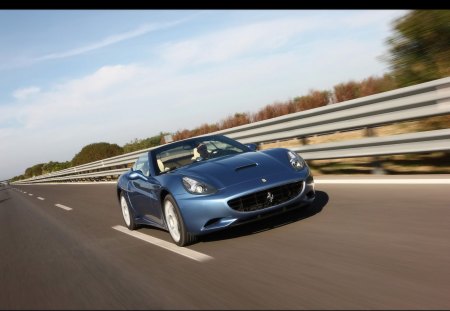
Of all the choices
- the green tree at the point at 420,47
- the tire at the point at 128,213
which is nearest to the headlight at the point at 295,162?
the tire at the point at 128,213

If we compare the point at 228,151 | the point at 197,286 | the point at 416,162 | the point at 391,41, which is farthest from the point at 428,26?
the point at 197,286

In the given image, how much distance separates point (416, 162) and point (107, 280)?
5.65 metres

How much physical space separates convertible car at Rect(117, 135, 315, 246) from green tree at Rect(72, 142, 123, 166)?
5353 cm

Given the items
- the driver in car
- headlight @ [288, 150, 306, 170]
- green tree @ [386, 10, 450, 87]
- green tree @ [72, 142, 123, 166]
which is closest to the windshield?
the driver in car

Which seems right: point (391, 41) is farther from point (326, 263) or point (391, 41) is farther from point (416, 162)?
point (326, 263)

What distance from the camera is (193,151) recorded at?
6.80 metres

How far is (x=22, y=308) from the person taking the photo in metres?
4.23

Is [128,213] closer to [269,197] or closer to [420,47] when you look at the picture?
[269,197]

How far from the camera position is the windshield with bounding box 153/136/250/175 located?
6.57 meters

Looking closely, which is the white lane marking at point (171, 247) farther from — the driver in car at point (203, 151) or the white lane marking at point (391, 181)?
the white lane marking at point (391, 181)

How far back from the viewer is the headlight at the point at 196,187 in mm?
5328

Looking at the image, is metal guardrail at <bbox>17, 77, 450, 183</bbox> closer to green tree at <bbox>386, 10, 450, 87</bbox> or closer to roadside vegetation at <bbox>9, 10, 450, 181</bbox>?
roadside vegetation at <bbox>9, 10, 450, 181</bbox>

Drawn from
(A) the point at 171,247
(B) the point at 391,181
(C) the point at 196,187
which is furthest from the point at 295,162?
(B) the point at 391,181
